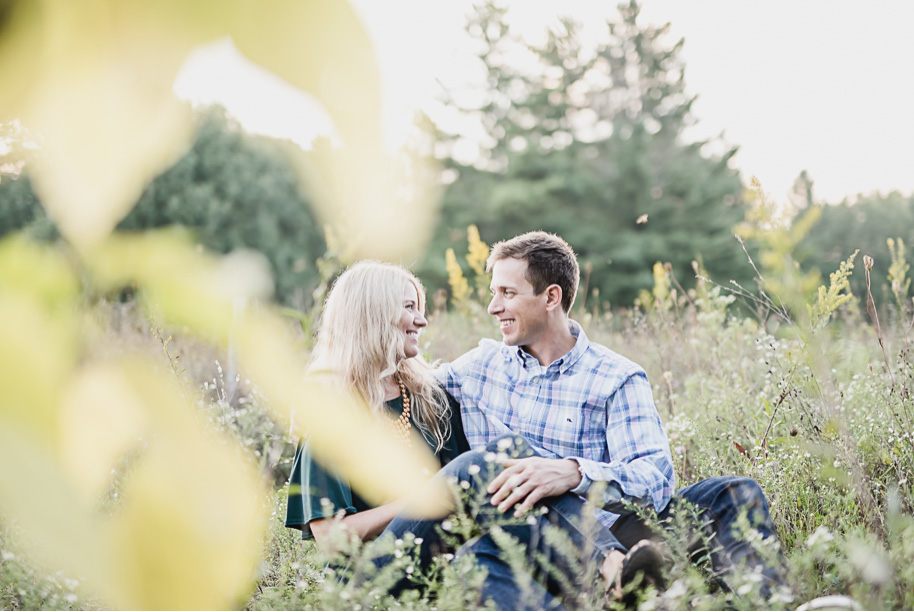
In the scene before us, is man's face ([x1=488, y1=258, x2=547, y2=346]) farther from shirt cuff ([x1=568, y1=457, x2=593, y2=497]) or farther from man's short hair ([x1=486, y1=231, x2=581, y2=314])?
shirt cuff ([x1=568, y1=457, x2=593, y2=497])

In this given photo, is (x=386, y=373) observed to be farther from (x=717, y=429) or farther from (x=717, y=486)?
(x=717, y=429)

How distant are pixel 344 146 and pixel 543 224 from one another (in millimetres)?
15295

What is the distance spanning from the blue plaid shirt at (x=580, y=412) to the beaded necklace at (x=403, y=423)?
30 centimetres

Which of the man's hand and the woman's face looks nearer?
the man's hand

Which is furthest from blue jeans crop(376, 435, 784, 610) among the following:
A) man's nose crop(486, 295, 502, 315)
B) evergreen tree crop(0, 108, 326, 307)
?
evergreen tree crop(0, 108, 326, 307)

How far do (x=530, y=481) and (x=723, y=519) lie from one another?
69 cm

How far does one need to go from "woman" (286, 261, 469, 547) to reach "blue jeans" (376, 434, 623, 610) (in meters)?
0.28

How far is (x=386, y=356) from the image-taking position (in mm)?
2693

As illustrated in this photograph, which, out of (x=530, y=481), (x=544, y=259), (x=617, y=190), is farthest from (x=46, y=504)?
(x=617, y=190)

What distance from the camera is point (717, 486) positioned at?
2.31 m

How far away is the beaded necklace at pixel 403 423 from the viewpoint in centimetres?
253

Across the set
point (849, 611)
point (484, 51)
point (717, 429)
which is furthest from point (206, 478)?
point (717, 429)

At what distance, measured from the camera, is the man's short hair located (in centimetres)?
304

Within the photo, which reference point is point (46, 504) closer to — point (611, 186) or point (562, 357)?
point (562, 357)
